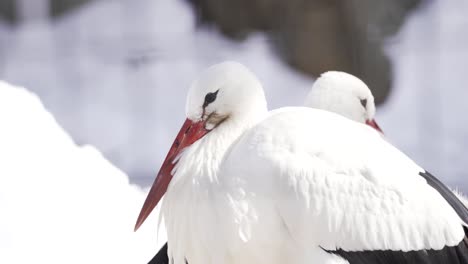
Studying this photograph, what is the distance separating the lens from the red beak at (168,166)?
191cm

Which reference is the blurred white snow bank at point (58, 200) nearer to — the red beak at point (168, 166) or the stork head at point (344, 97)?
the stork head at point (344, 97)

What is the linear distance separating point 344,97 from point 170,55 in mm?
610

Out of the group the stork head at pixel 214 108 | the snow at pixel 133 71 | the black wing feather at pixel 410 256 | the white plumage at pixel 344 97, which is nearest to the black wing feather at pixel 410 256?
the black wing feather at pixel 410 256

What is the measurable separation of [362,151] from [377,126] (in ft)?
2.83

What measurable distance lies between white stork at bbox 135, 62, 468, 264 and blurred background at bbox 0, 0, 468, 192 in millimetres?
817

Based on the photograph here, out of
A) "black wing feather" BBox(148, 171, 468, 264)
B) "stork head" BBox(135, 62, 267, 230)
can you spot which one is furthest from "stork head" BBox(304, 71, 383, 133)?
"black wing feather" BBox(148, 171, 468, 264)

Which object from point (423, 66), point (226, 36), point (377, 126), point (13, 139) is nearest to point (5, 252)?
point (13, 139)

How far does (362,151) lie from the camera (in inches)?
70.6

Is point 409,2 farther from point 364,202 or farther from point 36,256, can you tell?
point 36,256

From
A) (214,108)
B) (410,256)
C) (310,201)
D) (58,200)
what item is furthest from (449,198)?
(58,200)

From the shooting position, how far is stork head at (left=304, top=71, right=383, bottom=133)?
101 inches

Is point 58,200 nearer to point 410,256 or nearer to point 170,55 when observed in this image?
point 170,55

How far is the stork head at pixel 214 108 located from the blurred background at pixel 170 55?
78cm

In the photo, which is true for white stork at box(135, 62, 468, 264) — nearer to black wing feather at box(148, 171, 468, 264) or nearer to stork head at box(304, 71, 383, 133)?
black wing feather at box(148, 171, 468, 264)
